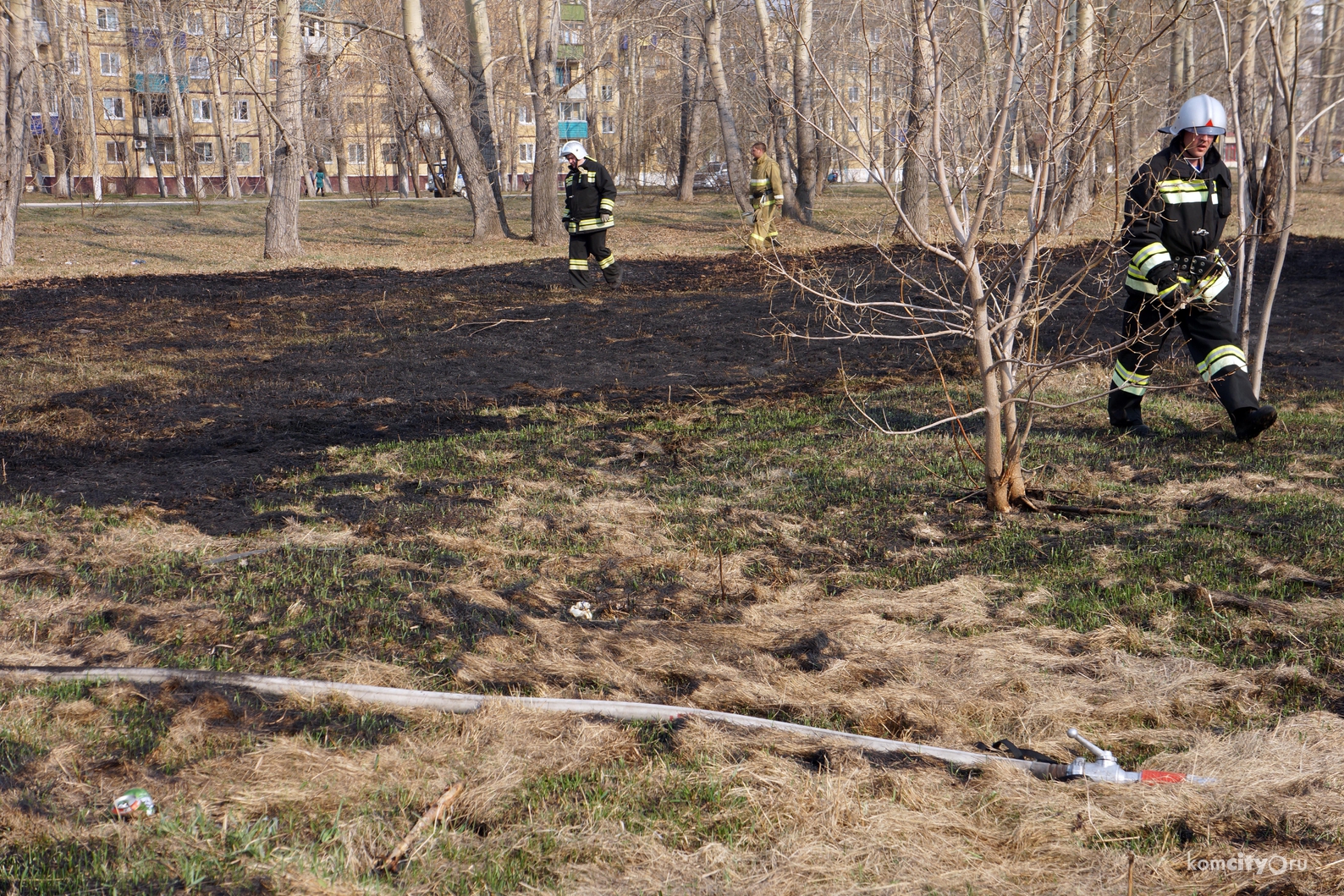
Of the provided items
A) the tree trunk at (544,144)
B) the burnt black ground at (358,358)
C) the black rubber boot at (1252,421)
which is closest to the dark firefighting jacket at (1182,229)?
the burnt black ground at (358,358)

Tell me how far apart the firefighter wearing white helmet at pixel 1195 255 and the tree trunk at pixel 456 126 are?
15335mm

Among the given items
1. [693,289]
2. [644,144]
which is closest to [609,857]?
[693,289]

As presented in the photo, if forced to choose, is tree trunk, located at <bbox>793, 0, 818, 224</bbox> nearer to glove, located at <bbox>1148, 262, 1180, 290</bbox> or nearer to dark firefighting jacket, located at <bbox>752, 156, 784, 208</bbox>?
dark firefighting jacket, located at <bbox>752, 156, 784, 208</bbox>

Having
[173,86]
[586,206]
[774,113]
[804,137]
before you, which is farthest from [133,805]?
[173,86]

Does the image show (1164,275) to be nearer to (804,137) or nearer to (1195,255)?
(1195,255)

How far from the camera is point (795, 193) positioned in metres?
26.2

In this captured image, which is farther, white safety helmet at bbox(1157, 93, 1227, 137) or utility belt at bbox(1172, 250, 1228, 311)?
utility belt at bbox(1172, 250, 1228, 311)

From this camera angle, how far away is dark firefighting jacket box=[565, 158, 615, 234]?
13.4m

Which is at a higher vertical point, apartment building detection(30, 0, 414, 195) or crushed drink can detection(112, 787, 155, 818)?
apartment building detection(30, 0, 414, 195)

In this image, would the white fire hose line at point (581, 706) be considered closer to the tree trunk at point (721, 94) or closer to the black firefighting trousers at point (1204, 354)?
the black firefighting trousers at point (1204, 354)

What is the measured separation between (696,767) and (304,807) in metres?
1.05

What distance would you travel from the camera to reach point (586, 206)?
1341cm

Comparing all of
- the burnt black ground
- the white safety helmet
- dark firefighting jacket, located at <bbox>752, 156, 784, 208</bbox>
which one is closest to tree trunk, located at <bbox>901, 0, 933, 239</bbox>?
the burnt black ground

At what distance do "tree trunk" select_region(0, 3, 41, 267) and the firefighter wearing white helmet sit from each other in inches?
642
